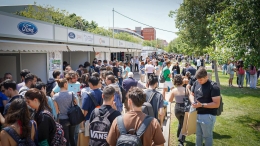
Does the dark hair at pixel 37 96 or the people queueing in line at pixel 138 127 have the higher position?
the dark hair at pixel 37 96

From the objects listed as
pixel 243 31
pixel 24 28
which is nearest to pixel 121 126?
pixel 243 31

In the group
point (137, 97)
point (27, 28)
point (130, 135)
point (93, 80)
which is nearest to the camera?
point (130, 135)

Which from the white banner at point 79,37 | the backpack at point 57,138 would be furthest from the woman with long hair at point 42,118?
the white banner at point 79,37

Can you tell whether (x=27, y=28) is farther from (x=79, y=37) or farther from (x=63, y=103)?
(x=63, y=103)

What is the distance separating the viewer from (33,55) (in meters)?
10.4

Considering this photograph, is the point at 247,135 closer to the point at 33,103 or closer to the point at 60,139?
the point at 60,139

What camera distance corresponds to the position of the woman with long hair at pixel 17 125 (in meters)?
2.27

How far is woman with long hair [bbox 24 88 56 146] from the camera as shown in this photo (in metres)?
2.71

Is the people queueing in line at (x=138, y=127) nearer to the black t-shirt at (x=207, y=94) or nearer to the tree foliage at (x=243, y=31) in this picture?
the black t-shirt at (x=207, y=94)

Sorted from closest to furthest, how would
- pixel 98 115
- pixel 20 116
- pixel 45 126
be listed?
pixel 20 116 → pixel 45 126 → pixel 98 115

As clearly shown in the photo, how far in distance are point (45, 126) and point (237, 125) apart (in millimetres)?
6446

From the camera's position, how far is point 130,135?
227 centimetres

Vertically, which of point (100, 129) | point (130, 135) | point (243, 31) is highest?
point (243, 31)

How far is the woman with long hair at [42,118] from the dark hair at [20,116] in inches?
12.1
